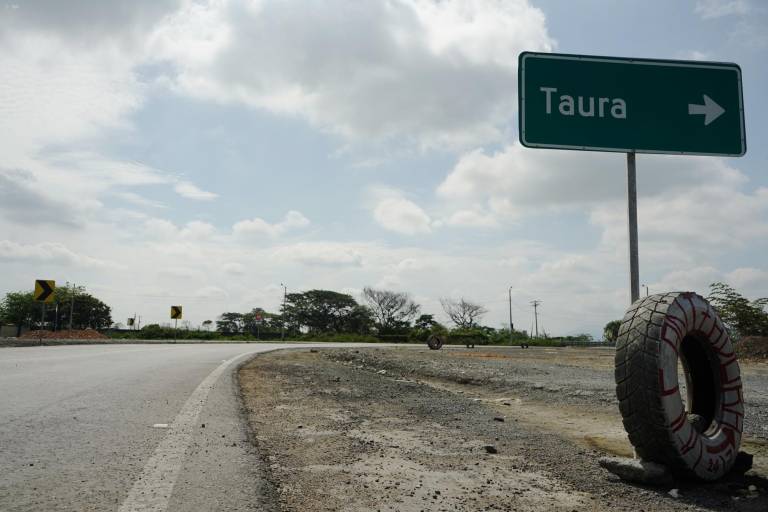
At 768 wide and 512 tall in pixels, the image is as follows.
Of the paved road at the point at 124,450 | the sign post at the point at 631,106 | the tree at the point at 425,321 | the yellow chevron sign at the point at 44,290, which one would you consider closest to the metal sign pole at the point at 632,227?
the sign post at the point at 631,106

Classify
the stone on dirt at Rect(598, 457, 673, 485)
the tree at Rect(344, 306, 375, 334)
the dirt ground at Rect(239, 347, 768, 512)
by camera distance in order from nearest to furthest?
the dirt ground at Rect(239, 347, 768, 512)
the stone on dirt at Rect(598, 457, 673, 485)
the tree at Rect(344, 306, 375, 334)

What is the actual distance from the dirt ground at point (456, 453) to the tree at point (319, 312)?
285 feet

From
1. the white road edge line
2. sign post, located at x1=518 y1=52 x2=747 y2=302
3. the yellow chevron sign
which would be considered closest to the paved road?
the white road edge line

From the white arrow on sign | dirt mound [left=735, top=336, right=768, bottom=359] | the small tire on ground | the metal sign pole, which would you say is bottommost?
the small tire on ground

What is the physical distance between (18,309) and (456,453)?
331 feet

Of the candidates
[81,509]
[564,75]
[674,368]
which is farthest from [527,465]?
[564,75]

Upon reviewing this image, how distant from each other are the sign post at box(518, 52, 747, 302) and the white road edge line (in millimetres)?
3880

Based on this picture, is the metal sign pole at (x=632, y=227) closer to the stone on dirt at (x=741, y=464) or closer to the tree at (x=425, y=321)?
the stone on dirt at (x=741, y=464)

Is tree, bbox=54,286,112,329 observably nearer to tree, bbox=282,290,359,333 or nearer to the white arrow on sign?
tree, bbox=282,290,359,333

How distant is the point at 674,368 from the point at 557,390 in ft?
19.8

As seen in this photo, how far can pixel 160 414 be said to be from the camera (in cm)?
625

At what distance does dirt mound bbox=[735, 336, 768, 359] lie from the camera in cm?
2090

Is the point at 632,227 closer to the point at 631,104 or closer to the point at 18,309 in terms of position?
the point at 631,104

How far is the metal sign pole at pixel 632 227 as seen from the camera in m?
4.89
